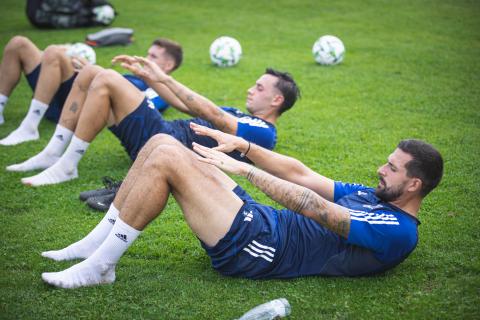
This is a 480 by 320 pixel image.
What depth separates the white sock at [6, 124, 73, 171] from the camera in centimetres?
620

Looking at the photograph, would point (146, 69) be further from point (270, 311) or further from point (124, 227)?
point (270, 311)

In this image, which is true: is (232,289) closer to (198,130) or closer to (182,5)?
(198,130)

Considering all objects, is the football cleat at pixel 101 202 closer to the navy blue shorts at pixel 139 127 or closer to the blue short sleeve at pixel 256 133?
the navy blue shorts at pixel 139 127

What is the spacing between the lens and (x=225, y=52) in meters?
10.7

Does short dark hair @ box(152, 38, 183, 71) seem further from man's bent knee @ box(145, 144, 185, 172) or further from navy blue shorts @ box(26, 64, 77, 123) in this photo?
man's bent knee @ box(145, 144, 185, 172)

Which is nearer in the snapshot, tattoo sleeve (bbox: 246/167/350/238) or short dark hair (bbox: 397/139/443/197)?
tattoo sleeve (bbox: 246/167/350/238)

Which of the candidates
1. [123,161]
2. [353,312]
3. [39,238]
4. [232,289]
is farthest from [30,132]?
[353,312]

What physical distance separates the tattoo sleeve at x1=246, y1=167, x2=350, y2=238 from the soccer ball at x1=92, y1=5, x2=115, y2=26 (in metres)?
12.0

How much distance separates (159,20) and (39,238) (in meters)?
12.1

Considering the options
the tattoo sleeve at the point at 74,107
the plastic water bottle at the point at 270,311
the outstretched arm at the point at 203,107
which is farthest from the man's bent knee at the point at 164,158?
the tattoo sleeve at the point at 74,107

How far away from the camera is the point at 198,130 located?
400 cm

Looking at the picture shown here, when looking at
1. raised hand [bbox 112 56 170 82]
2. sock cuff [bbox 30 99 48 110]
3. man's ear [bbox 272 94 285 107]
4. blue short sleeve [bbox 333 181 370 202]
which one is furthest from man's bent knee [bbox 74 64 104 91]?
blue short sleeve [bbox 333 181 370 202]

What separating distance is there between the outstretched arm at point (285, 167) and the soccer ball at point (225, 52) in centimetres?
646

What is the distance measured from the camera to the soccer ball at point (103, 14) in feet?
46.9
